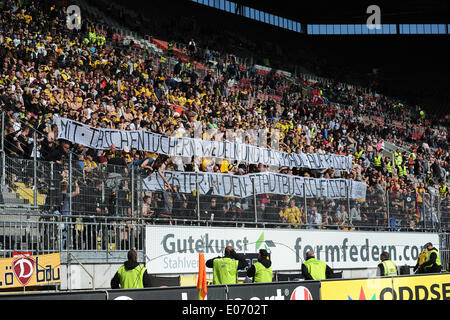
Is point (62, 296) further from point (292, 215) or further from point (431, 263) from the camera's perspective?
point (292, 215)

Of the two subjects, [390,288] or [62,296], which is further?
[390,288]

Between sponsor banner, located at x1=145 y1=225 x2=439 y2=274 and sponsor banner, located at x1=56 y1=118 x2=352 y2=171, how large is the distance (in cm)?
362

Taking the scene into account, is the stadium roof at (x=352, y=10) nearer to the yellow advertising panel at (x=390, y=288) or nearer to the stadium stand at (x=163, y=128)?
the stadium stand at (x=163, y=128)

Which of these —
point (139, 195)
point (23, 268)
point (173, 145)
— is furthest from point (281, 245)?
point (23, 268)

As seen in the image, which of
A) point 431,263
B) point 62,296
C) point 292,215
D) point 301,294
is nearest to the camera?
point 62,296

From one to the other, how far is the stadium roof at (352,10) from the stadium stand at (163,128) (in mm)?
8731

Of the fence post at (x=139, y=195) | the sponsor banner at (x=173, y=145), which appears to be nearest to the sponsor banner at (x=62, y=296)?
the fence post at (x=139, y=195)

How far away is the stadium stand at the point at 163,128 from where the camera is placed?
14.0 meters

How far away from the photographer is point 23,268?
12.0 meters

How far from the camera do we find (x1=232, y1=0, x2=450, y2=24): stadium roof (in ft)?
160

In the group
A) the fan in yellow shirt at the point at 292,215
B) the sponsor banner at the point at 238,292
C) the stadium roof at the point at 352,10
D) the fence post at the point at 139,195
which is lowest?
the sponsor banner at the point at 238,292

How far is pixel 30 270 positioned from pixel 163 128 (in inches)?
339
